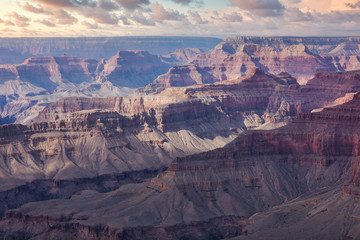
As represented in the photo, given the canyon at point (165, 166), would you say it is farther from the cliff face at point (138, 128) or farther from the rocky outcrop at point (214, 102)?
the rocky outcrop at point (214, 102)

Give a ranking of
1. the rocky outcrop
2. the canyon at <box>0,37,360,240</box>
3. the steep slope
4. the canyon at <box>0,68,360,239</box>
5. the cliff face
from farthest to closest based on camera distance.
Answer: the rocky outcrop → the cliff face → the canyon at <box>0,68,360,239</box> → the canyon at <box>0,37,360,240</box> → the steep slope

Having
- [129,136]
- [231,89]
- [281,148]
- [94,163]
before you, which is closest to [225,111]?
[231,89]

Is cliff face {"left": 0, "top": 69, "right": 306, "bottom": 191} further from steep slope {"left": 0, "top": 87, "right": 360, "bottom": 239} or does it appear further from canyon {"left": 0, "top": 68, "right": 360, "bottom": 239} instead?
steep slope {"left": 0, "top": 87, "right": 360, "bottom": 239}

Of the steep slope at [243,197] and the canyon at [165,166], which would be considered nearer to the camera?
the steep slope at [243,197]

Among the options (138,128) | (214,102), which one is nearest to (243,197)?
(138,128)

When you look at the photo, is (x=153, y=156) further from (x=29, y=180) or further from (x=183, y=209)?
(x=183, y=209)

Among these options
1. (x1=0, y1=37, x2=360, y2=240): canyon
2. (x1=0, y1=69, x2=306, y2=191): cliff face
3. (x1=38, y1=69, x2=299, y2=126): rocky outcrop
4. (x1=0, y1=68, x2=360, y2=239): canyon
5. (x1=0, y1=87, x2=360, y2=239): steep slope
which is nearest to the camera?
(x1=0, y1=87, x2=360, y2=239): steep slope

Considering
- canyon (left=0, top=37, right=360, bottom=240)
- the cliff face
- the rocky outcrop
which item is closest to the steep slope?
canyon (left=0, top=37, right=360, bottom=240)

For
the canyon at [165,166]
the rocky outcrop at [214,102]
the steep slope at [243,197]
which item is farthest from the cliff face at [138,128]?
the steep slope at [243,197]
